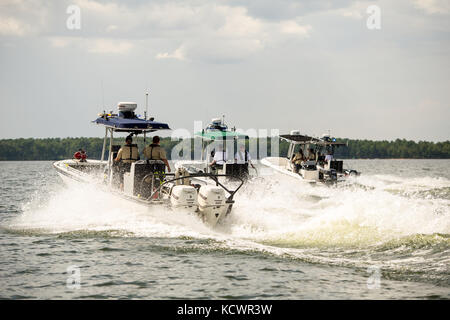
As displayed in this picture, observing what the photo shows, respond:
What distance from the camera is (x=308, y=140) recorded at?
74.7 feet

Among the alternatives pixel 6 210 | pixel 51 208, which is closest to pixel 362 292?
pixel 51 208

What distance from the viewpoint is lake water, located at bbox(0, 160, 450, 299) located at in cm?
803

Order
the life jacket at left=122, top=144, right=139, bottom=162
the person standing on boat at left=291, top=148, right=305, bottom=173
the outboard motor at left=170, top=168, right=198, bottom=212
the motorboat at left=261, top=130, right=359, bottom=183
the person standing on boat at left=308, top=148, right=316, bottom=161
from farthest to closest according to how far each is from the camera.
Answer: the person standing on boat at left=308, top=148, right=316, bottom=161, the person standing on boat at left=291, top=148, right=305, bottom=173, the motorboat at left=261, top=130, right=359, bottom=183, the life jacket at left=122, top=144, right=139, bottom=162, the outboard motor at left=170, top=168, right=198, bottom=212

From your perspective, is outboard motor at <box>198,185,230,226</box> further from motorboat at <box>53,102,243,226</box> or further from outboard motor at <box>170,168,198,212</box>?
outboard motor at <box>170,168,198,212</box>

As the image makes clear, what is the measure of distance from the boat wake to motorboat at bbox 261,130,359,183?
5.64 meters

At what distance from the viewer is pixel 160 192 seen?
13.0 meters

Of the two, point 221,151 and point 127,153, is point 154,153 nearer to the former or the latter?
point 127,153

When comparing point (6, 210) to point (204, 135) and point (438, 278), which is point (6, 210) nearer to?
point (204, 135)

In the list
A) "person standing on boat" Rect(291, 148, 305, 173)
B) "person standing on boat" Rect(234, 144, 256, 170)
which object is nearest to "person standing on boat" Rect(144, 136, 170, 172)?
"person standing on boat" Rect(234, 144, 256, 170)

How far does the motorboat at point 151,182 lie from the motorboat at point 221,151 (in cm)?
273

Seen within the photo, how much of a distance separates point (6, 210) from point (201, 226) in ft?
31.1

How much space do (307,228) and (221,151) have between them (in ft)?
26.8
